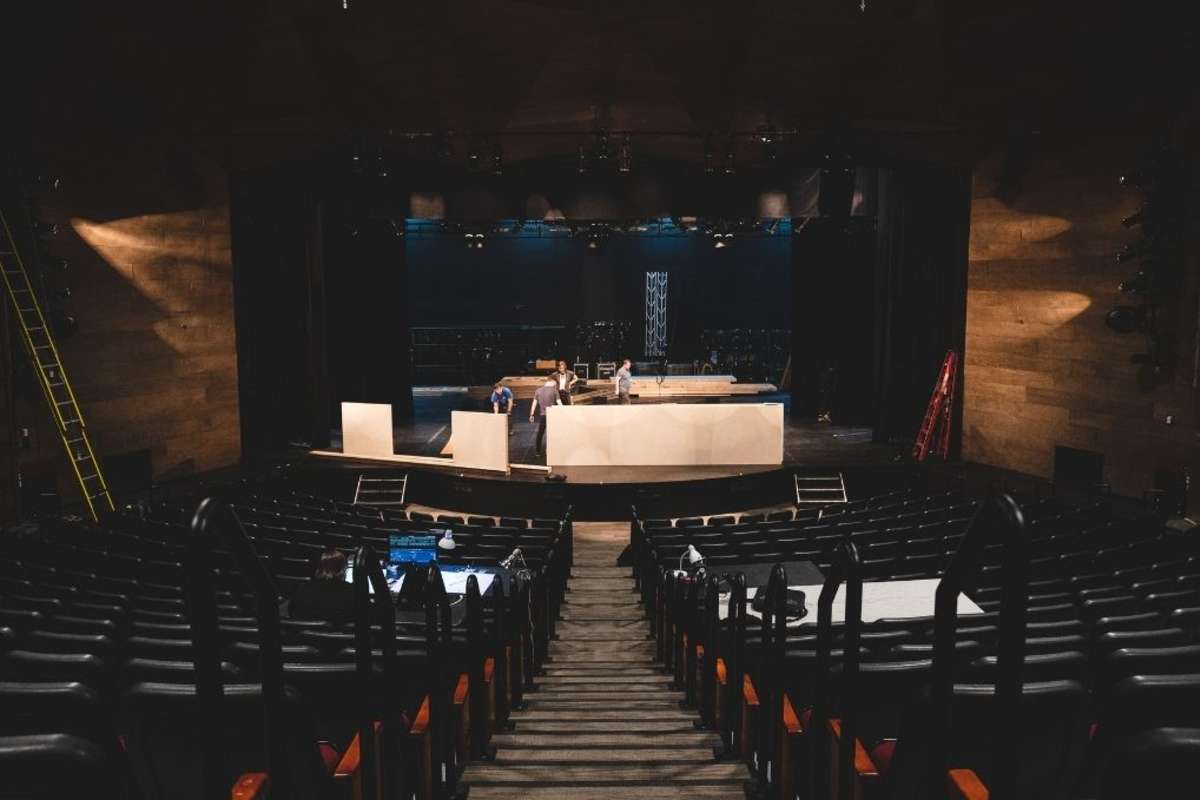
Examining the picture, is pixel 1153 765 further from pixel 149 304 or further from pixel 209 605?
pixel 149 304

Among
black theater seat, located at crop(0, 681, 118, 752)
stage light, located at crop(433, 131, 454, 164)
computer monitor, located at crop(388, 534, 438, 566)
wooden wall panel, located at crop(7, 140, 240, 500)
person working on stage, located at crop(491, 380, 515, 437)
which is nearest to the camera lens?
black theater seat, located at crop(0, 681, 118, 752)

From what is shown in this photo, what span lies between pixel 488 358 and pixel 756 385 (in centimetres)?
894

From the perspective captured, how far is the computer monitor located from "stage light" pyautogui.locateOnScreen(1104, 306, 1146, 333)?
10.5m

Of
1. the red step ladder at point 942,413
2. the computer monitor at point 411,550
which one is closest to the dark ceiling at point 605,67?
the red step ladder at point 942,413

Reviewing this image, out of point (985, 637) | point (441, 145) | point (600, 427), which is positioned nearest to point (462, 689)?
point (985, 637)

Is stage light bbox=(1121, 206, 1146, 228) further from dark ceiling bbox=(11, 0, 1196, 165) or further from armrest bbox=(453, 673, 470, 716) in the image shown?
armrest bbox=(453, 673, 470, 716)

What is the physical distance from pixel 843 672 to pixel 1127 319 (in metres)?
12.0

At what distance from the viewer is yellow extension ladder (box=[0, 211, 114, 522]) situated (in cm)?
1202

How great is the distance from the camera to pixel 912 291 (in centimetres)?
1814

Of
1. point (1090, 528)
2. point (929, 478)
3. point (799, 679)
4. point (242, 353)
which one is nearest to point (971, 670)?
point (799, 679)

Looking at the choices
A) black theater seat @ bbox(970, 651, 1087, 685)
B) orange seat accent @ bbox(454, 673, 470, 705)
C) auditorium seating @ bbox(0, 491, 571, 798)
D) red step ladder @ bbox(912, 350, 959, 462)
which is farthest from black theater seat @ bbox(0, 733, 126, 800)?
red step ladder @ bbox(912, 350, 959, 462)

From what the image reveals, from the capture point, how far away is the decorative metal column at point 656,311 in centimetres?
2977

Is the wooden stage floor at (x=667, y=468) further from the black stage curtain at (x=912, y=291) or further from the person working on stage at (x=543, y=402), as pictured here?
the black stage curtain at (x=912, y=291)

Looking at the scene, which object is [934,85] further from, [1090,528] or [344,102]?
[344,102]
